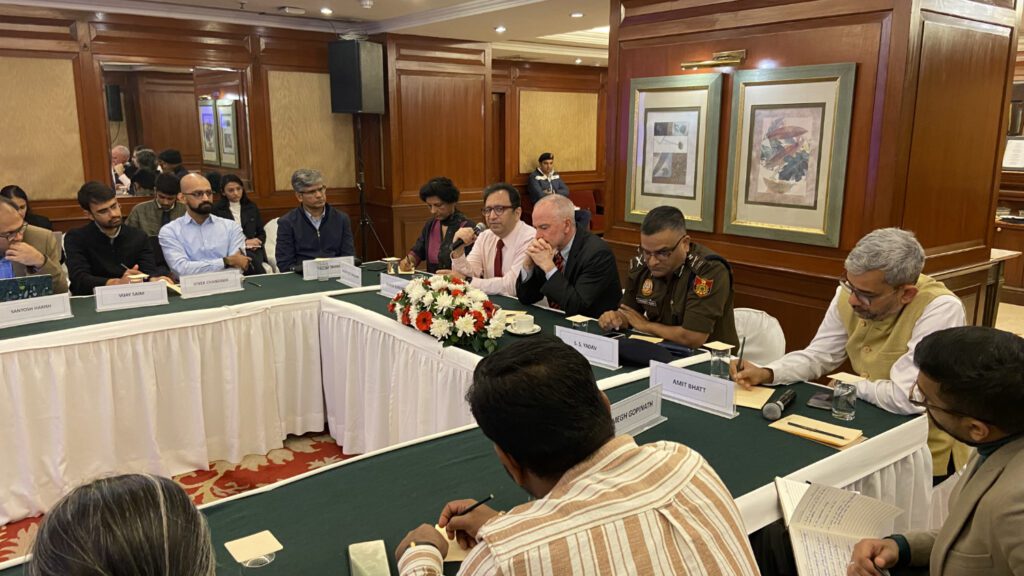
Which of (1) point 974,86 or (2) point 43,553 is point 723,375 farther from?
(1) point 974,86

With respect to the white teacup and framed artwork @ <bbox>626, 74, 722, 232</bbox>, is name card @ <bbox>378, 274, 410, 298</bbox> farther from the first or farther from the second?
framed artwork @ <bbox>626, 74, 722, 232</bbox>

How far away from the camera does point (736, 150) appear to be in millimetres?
4316

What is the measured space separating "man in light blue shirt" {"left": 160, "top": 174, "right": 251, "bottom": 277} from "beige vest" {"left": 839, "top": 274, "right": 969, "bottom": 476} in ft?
10.7

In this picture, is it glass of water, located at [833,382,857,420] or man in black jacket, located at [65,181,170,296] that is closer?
glass of water, located at [833,382,857,420]

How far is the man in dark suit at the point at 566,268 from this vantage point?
3.21 m

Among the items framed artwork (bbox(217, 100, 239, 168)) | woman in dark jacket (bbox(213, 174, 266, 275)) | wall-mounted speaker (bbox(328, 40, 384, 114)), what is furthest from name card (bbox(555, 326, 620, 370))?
framed artwork (bbox(217, 100, 239, 168))

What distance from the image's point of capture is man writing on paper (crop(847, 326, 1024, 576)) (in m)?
1.20

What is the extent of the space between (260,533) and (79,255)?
9.87 feet

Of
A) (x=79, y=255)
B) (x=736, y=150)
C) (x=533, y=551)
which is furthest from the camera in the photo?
(x=736, y=150)

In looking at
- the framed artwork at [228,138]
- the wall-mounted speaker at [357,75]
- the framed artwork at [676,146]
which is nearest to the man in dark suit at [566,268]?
the framed artwork at [676,146]

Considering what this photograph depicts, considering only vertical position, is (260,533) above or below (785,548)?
above

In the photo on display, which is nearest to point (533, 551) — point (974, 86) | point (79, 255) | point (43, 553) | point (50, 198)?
point (43, 553)

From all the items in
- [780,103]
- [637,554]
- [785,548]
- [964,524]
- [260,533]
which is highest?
[780,103]

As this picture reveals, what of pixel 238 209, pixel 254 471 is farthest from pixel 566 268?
pixel 238 209
